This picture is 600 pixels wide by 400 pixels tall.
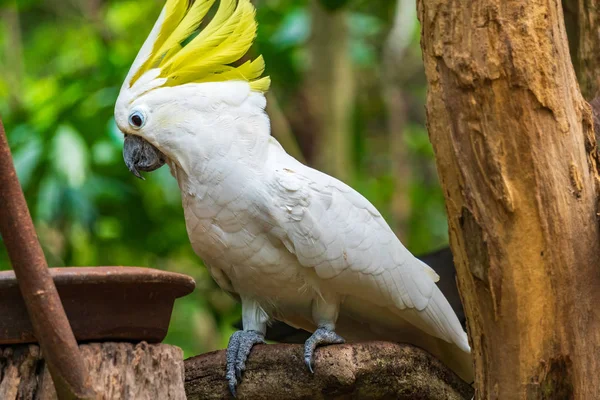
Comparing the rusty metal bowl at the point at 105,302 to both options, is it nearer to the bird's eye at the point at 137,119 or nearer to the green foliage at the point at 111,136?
the bird's eye at the point at 137,119

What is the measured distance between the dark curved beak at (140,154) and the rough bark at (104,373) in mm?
660

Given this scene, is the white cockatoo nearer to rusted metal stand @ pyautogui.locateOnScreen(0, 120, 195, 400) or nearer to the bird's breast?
the bird's breast

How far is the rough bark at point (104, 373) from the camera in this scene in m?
1.60

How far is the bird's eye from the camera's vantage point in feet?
7.03

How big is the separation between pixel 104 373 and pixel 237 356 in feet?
2.21

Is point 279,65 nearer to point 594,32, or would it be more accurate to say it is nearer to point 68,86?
point 68,86

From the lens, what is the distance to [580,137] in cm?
177

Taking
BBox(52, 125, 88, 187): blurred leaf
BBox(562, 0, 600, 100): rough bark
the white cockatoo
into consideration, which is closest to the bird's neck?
the white cockatoo

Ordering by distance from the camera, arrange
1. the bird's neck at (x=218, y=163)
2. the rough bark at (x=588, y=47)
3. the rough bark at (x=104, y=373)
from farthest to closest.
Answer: the rough bark at (x=588, y=47)
the bird's neck at (x=218, y=163)
the rough bark at (x=104, y=373)

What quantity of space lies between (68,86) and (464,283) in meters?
2.76

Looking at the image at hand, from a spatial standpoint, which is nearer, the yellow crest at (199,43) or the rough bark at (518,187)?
the rough bark at (518,187)

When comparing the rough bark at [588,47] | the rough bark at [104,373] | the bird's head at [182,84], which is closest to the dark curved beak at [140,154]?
the bird's head at [182,84]

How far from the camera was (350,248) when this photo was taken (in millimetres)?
2207

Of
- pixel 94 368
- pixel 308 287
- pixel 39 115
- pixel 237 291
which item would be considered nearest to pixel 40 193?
pixel 39 115
